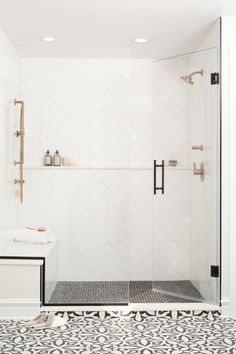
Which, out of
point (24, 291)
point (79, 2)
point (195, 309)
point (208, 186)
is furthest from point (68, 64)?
point (195, 309)

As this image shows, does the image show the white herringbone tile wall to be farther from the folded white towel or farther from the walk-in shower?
the folded white towel

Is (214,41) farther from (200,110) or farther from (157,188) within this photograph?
(157,188)

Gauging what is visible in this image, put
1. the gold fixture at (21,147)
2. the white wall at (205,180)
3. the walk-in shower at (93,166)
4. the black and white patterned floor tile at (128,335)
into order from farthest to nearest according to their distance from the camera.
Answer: the walk-in shower at (93,166) < the gold fixture at (21,147) < the white wall at (205,180) < the black and white patterned floor tile at (128,335)

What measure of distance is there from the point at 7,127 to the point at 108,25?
51.8 inches

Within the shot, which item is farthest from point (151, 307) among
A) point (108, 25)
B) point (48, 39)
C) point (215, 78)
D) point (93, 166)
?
point (48, 39)

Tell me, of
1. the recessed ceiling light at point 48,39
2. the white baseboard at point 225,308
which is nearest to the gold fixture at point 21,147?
the recessed ceiling light at point 48,39

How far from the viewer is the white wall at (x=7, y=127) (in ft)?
13.7

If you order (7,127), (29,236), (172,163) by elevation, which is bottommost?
(29,236)

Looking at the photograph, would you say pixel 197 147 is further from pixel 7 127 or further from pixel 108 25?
pixel 7 127

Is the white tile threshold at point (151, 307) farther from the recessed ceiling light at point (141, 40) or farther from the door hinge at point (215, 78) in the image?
the recessed ceiling light at point (141, 40)

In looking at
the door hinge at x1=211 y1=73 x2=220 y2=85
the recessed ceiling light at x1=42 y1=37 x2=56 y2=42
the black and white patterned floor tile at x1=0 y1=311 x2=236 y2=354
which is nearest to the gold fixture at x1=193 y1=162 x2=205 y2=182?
the door hinge at x1=211 y1=73 x2=220 y2=85

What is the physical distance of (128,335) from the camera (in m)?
3.36

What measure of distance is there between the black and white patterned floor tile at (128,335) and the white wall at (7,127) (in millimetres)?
1126

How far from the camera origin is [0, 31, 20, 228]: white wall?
417 cm
